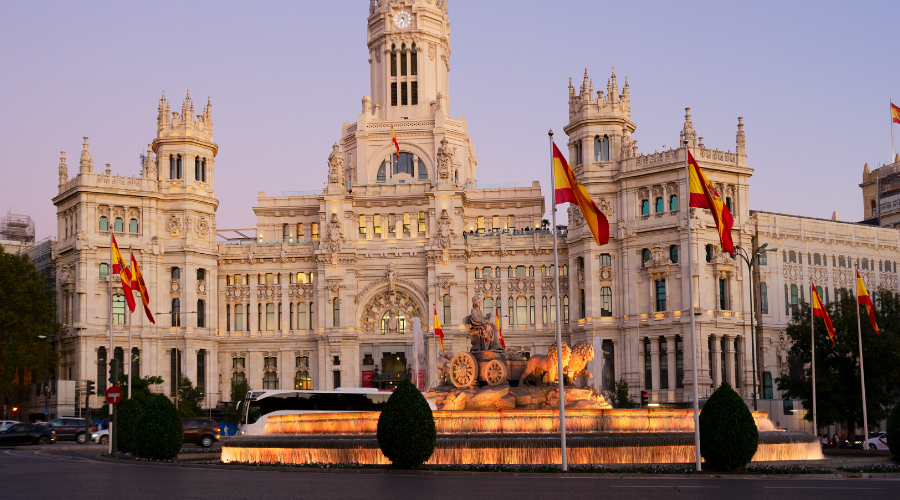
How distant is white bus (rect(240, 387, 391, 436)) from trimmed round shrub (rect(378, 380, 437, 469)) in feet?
95.0

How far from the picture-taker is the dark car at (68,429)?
7588cm

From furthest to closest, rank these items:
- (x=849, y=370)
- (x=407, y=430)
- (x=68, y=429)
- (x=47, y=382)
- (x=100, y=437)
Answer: (x=47, y=382)
(x=849, y=370)
(x=68, y=429)
(x=100, y=437)
(x=407, y=430)

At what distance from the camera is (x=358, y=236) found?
4323 inches

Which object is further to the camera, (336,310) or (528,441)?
(336,310)

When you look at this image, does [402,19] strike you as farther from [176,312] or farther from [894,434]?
[894,434]

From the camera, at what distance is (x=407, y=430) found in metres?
38.1

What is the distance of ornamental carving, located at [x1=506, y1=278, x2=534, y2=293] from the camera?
348 ft

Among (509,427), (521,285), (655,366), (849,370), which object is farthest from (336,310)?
(509,427)

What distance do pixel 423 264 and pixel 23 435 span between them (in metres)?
45.7

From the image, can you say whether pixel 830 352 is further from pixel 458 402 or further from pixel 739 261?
pixel 458 402

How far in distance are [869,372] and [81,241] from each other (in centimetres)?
6561

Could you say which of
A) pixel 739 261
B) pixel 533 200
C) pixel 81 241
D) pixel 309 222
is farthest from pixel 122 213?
pixel 739 261

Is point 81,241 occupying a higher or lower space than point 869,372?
higher

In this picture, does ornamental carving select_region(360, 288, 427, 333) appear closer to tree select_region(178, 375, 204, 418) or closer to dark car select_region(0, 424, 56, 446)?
tree select_region(178, 375, 204, 418)
